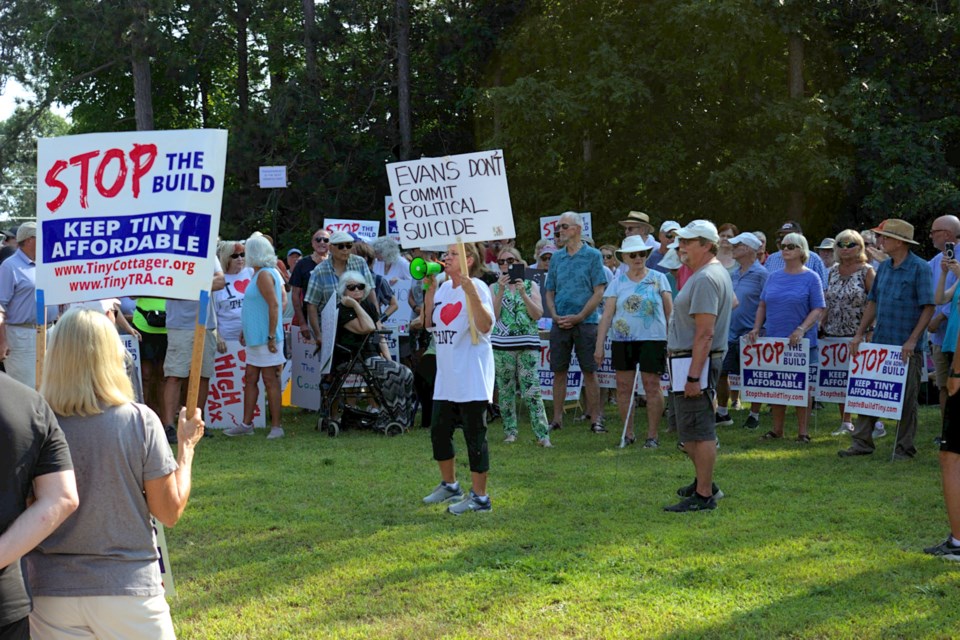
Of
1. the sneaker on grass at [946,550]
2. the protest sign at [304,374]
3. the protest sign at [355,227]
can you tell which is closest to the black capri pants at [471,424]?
the sneaker on grass at [946,550]

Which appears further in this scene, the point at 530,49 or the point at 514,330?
the point at 530,49

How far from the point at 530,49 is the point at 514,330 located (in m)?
18.3

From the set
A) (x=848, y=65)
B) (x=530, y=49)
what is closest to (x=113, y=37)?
(x=530, y=49)

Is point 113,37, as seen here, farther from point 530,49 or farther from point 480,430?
point 480,430

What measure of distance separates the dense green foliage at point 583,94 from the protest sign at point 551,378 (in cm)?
1098

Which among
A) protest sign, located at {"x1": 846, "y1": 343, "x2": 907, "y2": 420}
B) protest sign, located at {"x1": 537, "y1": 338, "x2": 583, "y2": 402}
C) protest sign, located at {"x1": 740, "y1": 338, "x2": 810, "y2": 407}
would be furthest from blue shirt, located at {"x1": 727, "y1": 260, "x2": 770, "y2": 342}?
protest sign, located at {"x1": 537, "y1": 338, "x2": 583, "y2": 402}

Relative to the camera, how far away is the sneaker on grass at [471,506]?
8062 millimetres

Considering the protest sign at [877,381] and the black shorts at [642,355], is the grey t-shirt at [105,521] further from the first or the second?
the protest sign at [877,381]

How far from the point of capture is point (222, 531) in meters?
7.79

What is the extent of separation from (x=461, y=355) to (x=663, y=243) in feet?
23.6

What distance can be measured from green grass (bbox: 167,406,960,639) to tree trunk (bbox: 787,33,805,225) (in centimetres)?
1516

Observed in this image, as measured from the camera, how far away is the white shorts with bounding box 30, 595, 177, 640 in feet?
12.0

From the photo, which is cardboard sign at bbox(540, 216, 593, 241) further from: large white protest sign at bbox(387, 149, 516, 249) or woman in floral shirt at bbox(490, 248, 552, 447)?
large white protest sign at bbox(387, 149, 516, 249)

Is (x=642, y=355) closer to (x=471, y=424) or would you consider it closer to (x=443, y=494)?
(x=443, y=494)
